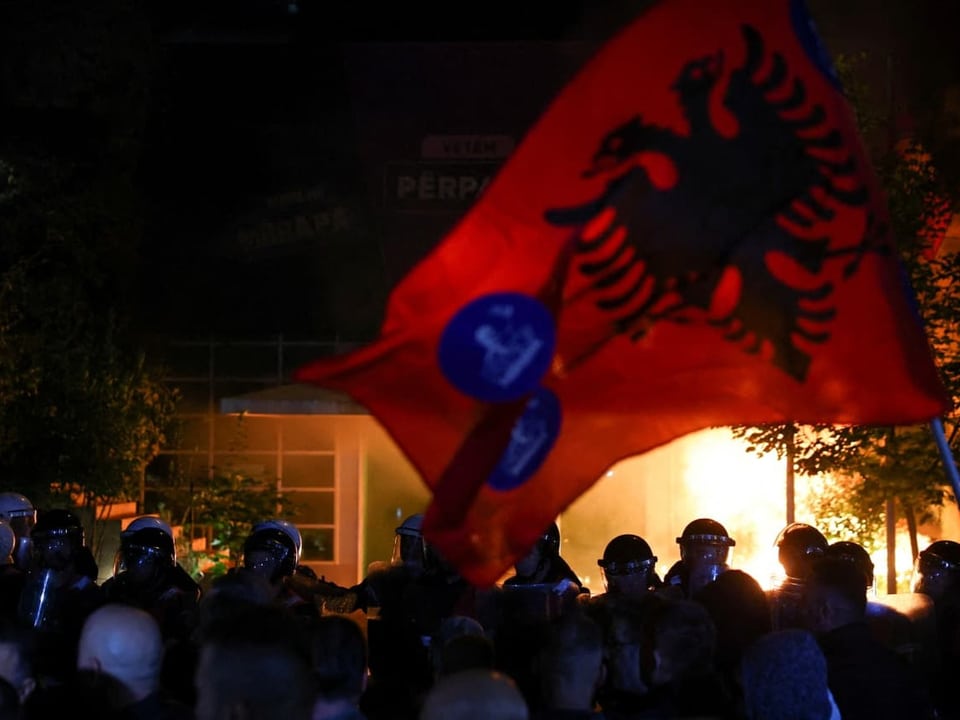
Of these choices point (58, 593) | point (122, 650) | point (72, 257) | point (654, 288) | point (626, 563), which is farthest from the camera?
point (72, 257)

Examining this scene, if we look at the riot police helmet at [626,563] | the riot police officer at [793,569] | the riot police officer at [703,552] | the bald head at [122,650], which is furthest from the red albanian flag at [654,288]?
the riot police officer at [703,552]

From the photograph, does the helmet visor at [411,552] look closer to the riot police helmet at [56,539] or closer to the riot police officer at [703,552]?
the riot police officer at [703,552]

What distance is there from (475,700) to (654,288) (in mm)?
1926

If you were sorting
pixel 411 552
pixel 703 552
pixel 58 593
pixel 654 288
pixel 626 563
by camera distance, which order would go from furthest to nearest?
1. pixel 411 552
2. pixel 703 552
3. pixel 626 563
4. pixel 58 593
5. pixel 654 288

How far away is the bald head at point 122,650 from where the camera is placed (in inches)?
171

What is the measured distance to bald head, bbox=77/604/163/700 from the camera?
4.35 metres

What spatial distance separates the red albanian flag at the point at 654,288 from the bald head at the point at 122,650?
1.09 meters

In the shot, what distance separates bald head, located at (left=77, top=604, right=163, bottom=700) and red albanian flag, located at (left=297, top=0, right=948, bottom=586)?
3.59ft

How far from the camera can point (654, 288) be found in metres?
4.92

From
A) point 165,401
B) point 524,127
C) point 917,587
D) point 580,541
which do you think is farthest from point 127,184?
point 917,587

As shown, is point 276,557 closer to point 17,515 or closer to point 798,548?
point 17,515

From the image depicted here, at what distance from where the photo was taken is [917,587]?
308 inches

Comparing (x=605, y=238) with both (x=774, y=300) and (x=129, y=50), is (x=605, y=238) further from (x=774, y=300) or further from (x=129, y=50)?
(x=129, y=50)

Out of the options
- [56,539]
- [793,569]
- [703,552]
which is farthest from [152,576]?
[793,569]
